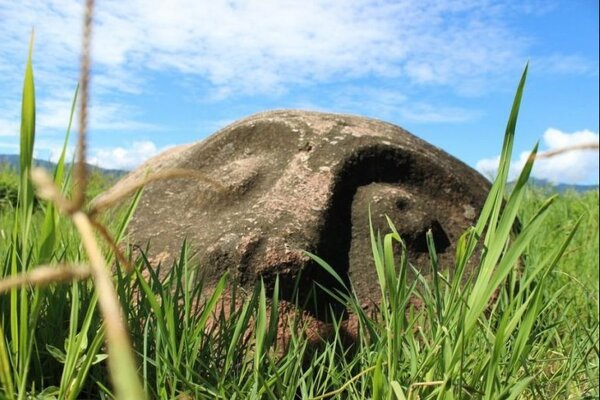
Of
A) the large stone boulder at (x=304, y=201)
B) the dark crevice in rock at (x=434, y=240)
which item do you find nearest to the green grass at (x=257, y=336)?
the large stone boulder at (x=304, y=201)

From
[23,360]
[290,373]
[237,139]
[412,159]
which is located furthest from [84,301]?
[412,159]

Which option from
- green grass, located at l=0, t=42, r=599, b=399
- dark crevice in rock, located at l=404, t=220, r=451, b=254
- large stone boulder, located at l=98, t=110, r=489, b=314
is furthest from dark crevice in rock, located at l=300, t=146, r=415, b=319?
green grass, located at l=0, t=42, r=599, b=399

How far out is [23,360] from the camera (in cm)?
133

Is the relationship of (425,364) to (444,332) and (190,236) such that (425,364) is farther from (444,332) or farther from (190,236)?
(190,236)

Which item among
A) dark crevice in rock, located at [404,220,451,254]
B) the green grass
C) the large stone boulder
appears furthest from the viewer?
dark crevice in rock, located at [404,220,451,254]

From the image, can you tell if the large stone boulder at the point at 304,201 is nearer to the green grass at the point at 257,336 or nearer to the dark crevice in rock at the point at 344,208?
the dark crevice in rock at the point at 344,208

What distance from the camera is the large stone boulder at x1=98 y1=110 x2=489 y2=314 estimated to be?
7.77 ft

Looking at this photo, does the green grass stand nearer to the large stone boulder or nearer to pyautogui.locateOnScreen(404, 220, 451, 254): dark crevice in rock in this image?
the large stone boulder

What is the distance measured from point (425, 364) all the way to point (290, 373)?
0.37 meters

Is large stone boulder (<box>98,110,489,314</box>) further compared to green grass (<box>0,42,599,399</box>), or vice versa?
large stone boulder (<box>98,110,489,314</box>)

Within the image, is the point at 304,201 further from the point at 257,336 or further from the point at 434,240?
the point at 257,336

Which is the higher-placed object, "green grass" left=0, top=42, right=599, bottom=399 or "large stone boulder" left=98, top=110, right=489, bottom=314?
"large stone boulder" left=98, top=110, right=489, bottom=314

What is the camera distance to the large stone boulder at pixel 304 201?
7.77 feet

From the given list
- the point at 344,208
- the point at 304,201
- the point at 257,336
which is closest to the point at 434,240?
the point at 344,208
